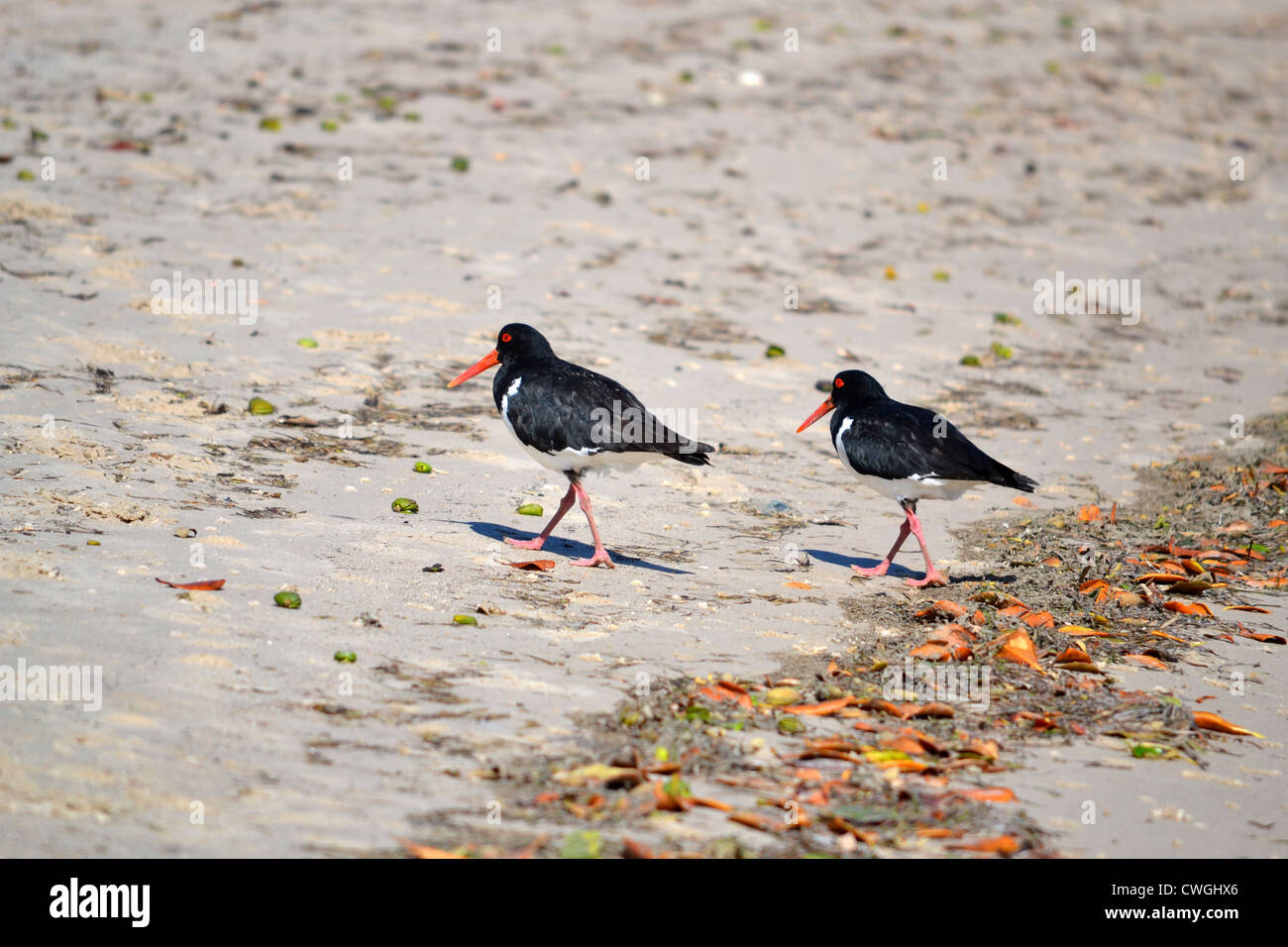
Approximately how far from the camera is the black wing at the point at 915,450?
7508 millimetres

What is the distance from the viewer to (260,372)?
9.23 metres

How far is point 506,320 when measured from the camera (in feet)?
35.6

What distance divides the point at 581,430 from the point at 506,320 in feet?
12.4

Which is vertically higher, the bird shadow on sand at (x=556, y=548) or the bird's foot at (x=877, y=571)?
the bird shadow on sand at (x=556, y=548)

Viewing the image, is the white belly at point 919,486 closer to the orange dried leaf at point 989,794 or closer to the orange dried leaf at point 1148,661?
the orange dried leaf at point 1148,661

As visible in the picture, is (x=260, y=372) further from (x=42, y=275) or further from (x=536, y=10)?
(x=536, y=10)

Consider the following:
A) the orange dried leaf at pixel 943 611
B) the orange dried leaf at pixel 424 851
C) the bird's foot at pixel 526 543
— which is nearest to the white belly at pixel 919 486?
the orange dried leaf at pixel 943 611

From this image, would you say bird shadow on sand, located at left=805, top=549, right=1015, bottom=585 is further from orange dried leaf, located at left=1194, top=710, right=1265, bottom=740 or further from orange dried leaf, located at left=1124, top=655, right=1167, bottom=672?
orange dried leaf, located at left=1194, top=710, right=1265, bottom=740

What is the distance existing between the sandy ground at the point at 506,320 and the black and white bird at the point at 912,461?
458 millimetres

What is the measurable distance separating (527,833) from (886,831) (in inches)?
51.2

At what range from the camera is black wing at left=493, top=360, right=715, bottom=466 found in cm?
729

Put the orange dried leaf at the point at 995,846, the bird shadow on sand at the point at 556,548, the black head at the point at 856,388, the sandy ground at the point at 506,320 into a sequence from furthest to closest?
the black head at the point at 856,388 → the bird shadow on sand at the point at 556,548 → the sandy ground at the point at 506,320 → the orange dried leaf at the point at 995,846
